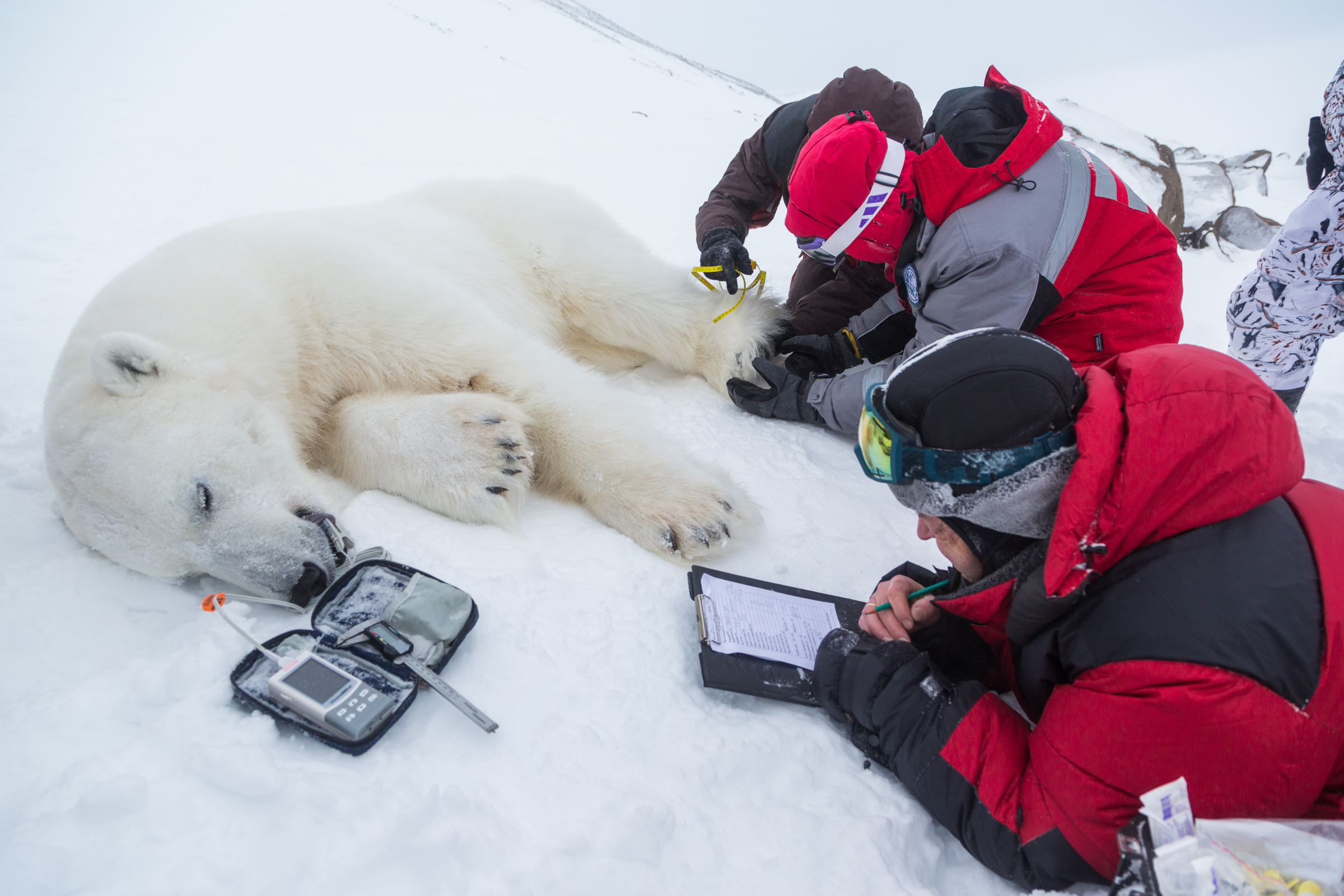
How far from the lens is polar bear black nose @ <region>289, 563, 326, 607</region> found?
1.68 m

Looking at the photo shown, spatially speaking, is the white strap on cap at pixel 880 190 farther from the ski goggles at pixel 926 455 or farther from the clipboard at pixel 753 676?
the clipboard at pixel 753 676

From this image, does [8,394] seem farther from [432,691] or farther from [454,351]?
[432,691]

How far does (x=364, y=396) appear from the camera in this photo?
8.03 feet

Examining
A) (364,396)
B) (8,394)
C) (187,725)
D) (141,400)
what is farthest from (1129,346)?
(8,394)

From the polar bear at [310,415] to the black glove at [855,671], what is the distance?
56cm

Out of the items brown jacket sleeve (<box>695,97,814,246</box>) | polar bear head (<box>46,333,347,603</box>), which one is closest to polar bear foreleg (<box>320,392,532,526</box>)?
polar bear head (<box>46,333,347,603</box>)

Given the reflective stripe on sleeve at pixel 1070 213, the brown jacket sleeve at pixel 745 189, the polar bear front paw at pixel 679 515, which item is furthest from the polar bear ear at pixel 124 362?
the reflective stripe on sleeve at pixel 1070 213

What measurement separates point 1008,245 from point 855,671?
5.27 ft

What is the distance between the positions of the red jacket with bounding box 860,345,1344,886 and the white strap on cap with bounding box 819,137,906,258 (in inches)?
52.9

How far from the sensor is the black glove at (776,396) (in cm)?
303

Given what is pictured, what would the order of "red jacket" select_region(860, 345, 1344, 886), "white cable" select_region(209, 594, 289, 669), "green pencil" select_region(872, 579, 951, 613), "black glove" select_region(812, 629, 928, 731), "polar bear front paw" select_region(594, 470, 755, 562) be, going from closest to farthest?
"red jacket" select_region(860, 345, 1344, 886) < "white cable" select_region(209, 594, 289, 669) < "black glove" select_region(812, 629, 928, 731) < "green pencil" select_region(872, 579, 951, 613) < "polar bear front paw" select_region(594, 470, 755, 562)

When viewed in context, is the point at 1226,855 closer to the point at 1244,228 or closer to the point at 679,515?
the point at 679,515

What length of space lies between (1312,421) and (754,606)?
3755 mm

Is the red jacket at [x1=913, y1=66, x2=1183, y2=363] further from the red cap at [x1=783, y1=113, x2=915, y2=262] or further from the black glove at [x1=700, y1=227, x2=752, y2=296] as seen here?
the black glove at [x1=700, y1=227, x2=752, y2=296]
